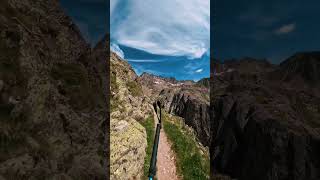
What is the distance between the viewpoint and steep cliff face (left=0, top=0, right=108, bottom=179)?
10320mm

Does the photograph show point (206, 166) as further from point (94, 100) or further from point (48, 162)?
point (48, 162)

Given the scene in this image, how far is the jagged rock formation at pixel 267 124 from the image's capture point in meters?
19.4

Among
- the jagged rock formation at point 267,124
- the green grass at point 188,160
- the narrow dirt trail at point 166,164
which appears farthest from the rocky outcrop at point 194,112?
the narrow dirt trail at point 166,164

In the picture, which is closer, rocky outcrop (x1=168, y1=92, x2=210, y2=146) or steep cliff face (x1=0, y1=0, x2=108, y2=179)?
steep cliff face (x1=0, y1=0, x2=108, y2=179)

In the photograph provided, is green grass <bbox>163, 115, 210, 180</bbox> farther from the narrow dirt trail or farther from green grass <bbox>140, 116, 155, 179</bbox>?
green grass <bbox>140, 116, 155, 179</bbox>

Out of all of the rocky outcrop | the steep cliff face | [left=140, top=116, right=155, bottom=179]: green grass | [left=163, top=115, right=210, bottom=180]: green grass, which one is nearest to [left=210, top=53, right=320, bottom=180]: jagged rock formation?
[left=163, top=115, right=210, bottom=180]: green grass

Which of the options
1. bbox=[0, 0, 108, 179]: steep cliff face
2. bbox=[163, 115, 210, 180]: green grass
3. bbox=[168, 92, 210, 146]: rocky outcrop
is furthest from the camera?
bbox=[168, 92, 210, 146]: rocky outcrop

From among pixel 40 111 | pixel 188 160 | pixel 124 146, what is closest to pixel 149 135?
pixel 188 160

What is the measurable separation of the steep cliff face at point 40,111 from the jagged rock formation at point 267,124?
1235cm

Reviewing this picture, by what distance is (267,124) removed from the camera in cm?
2105

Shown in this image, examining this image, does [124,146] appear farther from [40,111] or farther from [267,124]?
[267,124]

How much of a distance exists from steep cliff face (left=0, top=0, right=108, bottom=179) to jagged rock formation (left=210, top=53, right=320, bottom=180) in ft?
40.5

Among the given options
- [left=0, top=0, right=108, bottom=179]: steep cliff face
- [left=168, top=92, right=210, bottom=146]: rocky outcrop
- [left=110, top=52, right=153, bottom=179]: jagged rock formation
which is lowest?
[left=168, top=92, right=210, bottom=146]: rocky outcrop

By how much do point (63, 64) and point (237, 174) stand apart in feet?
57.7
